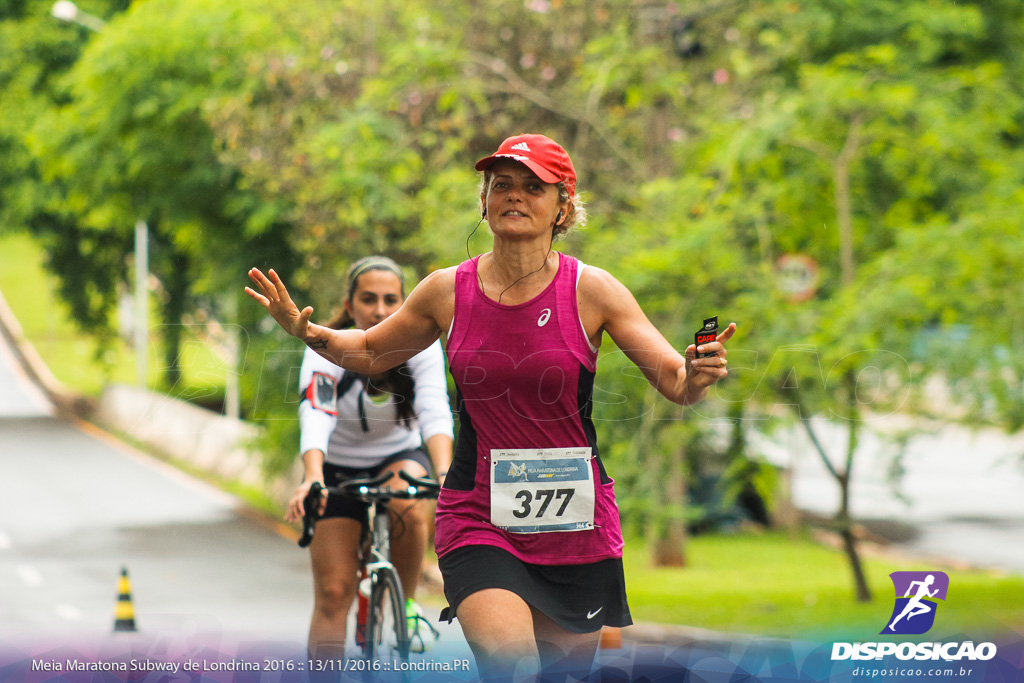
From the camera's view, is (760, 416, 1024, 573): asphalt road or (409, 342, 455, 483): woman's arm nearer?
(409, 342, 455, 483): woman's arm

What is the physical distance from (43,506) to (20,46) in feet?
19.0

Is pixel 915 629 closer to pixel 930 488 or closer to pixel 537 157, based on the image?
pixel 537 157

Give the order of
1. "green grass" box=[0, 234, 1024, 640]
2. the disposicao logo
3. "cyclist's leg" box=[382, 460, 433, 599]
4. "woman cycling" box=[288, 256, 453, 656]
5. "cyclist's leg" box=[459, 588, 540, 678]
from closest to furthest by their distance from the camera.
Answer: "cyclist's leg" box=[459, 588, 540, 678], the disposicao logo, "woman cycling" box=[288, 256, 453, 656], "cyclist's leg" box=[382, 460, 433, 599], "green grass" box=[0, 234, 1024, 640]

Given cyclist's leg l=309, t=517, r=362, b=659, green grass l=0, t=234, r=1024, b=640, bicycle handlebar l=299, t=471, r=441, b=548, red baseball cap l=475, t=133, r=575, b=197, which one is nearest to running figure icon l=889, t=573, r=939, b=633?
green grass l=0, t=234, r=1024, b=640

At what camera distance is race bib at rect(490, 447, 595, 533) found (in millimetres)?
3299

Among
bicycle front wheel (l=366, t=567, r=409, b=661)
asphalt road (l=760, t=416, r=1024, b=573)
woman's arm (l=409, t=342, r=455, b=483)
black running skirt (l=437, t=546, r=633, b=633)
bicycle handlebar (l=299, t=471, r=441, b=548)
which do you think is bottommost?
black running skirt (l=437, t=546, r=633, b=633)

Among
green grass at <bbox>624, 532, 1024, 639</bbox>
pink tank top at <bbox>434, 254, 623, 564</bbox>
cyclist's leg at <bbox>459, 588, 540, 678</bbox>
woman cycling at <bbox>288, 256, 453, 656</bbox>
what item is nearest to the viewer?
cyclist's leg at <bbox>459, 588, 540, 678</bbox>

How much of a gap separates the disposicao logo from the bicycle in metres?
1.50

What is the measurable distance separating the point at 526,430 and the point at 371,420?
1.74 metres

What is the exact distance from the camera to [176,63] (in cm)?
1341

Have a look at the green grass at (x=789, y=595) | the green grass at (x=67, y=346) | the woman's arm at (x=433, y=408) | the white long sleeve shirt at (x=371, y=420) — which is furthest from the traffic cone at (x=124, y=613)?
the green grass at (x=789, y=595)

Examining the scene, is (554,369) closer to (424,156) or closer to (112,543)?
(424,156)

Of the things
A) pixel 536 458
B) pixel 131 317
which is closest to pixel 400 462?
pixel 536 458

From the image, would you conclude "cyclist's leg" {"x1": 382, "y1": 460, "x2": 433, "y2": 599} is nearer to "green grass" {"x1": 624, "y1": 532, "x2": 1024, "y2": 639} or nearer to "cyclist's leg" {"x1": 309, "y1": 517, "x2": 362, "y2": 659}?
"cyclist's leg" {"x1": 309, "y1": 517, "x2": 362, "y2": 659}
